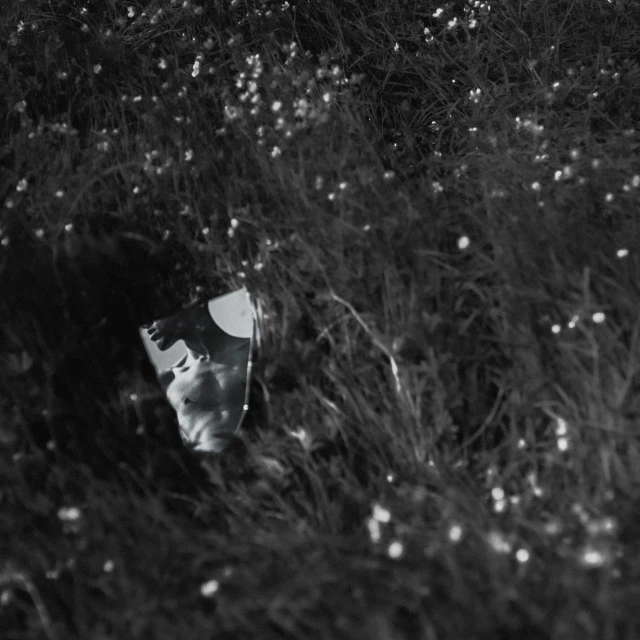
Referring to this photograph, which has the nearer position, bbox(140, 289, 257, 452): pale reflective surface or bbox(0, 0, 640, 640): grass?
bbox(0, 0, 640, 640): grass

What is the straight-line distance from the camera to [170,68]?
10.6 feet

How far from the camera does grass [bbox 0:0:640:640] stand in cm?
176

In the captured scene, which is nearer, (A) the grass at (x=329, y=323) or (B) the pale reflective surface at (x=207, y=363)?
(A) the grass at (x=329, y=323)

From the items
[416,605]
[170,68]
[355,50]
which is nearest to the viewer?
[416,605]

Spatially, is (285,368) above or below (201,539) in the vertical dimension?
above

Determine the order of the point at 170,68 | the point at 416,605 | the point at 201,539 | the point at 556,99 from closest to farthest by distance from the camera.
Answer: the point at 416,605 → the point at 201,539 → the point at 556,99 → the point at 170,68

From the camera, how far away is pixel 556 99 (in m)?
3.01

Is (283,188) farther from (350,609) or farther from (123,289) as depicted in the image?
(350,609)

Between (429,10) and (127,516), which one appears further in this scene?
(429,10)

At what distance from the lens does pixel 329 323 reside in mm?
2428

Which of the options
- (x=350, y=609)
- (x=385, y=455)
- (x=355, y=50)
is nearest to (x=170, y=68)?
(x=355, y=50)

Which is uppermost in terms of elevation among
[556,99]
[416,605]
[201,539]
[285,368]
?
[556,99]

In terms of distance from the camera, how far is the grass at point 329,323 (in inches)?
69.2

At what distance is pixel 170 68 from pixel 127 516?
1873mm
